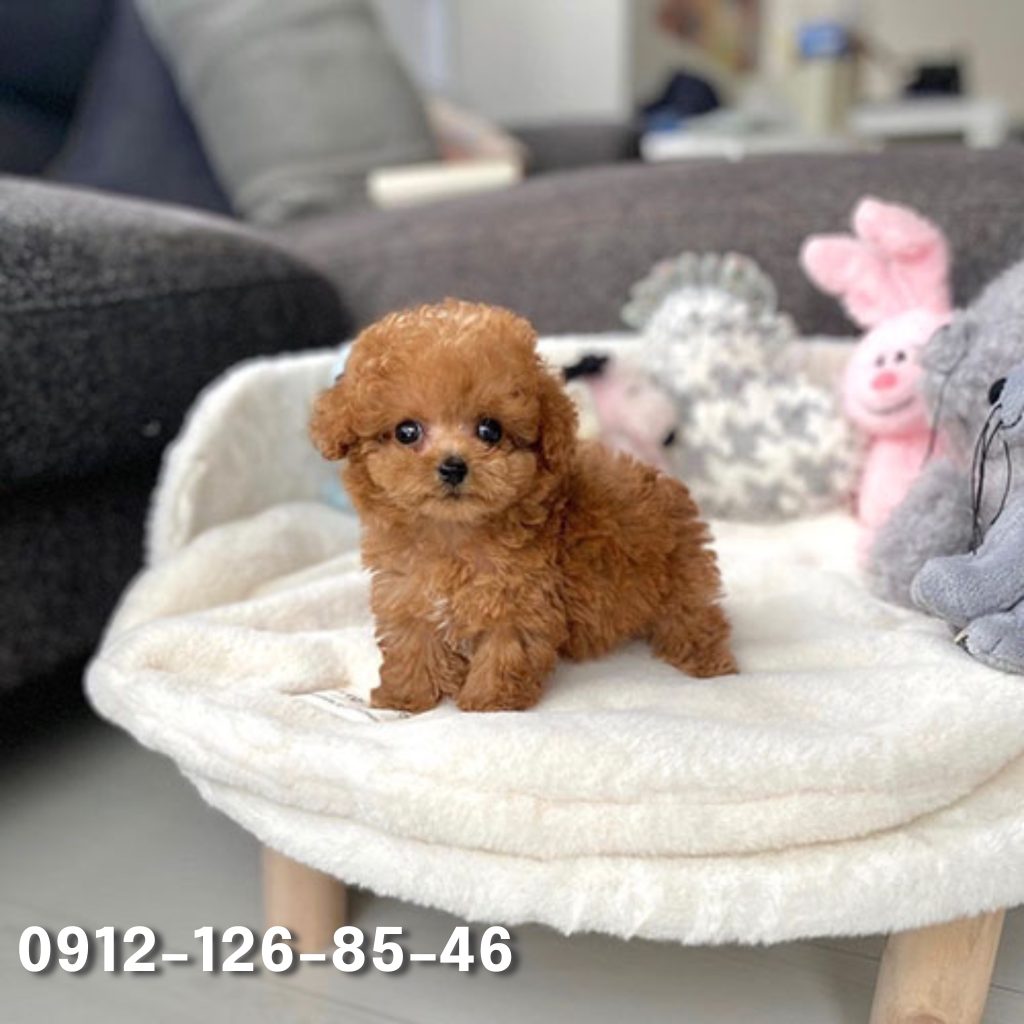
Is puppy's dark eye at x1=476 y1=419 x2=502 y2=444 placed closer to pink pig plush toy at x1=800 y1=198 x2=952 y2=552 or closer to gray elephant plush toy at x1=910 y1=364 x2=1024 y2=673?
gray elephant plush toy at x1=910 y1=364 x2=1024 y2=673

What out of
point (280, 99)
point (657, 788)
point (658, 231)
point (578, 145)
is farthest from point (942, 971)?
point (578, 145)

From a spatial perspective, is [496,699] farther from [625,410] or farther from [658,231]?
[658,231]

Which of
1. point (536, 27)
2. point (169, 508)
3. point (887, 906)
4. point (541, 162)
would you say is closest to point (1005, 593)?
point (887, 906)

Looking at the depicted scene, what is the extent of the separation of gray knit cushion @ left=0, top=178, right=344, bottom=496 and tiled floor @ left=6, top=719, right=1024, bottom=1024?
0.98 ft

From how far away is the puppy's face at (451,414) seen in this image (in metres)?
0.58

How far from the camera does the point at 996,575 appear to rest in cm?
64

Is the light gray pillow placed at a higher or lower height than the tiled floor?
higher

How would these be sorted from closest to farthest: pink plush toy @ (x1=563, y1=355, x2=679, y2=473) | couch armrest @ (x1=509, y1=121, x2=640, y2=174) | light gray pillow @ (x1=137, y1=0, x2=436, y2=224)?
pink plush toy @ (x1=563, y1=355, x2=679, y2=473), light gray pillow @ (x1=137, y1=0, x2=436, y2=224), couch armrest @ (x1=509, y1=121, x2=640, y2=174)

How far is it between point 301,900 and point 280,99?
3.82ft

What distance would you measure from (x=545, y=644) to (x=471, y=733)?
8cm

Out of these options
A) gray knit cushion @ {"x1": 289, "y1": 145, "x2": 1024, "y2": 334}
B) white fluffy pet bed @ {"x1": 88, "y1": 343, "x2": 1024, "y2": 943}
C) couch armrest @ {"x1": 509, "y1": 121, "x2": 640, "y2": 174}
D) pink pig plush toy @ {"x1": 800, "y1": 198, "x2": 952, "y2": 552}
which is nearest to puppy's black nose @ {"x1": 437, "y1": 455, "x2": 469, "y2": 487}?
white fluffy pet bed @ {"x1": 88, "y1": 343, "x2": 1024, "y2": 943}

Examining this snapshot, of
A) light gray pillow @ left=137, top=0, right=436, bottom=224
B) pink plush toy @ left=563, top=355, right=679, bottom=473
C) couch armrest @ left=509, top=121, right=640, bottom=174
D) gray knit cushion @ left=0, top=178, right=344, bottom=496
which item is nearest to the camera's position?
gray knit cushion @ left=0, top=178, right=344, bottom=496

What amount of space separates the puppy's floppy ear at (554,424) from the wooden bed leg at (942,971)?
1.04ft

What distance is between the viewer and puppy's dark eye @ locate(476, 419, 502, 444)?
60 cm
